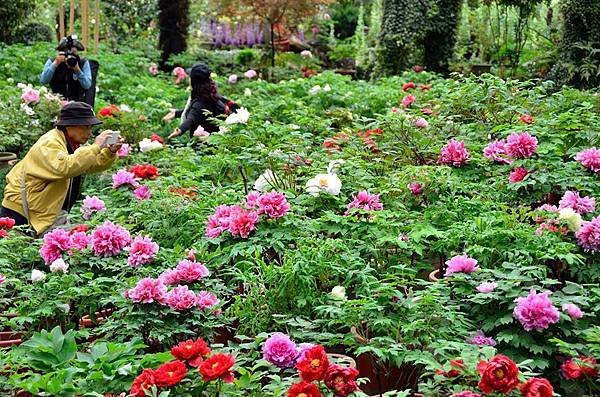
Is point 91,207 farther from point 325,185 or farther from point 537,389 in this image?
point 537,389

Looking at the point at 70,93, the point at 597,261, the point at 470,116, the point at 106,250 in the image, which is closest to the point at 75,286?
the point at 106,250

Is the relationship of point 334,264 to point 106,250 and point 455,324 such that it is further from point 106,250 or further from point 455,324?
point 106,250

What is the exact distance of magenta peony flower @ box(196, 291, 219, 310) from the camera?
10.9 feet

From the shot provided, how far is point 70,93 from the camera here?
9.56 metres

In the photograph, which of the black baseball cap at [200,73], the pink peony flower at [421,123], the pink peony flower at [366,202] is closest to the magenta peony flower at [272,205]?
the pink peony flower at [366,202]

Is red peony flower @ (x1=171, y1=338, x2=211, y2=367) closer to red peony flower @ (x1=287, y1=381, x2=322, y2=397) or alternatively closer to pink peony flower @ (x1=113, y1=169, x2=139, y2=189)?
red peony flower @ (x1=287, y1=381, x2=322, y2=397)

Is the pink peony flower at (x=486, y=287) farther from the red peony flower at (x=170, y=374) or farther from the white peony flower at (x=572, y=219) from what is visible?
the red peony flower at (x=170, y=374)

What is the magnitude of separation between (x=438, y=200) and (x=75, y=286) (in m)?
1.88

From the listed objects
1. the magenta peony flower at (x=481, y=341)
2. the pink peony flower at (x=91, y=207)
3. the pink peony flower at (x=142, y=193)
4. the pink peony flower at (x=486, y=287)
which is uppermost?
the pink peony flower at (x=486, y=287)

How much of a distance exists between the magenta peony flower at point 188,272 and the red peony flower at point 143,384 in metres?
0.88

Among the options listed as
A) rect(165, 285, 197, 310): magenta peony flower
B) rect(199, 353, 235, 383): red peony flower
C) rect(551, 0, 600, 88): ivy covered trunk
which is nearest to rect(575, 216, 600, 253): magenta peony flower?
rect(165, 285, 197, 310): magenta peony flower

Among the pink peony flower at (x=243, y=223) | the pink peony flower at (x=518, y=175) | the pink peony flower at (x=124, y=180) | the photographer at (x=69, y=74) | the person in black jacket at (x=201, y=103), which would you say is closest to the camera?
the pink peony flower at (x=243, y=223)

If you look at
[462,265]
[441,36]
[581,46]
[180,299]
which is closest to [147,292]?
[180,299]

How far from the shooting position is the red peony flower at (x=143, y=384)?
2533 millimetres
